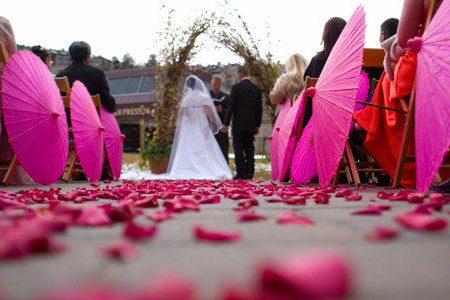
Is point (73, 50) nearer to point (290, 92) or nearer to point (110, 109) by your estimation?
point (110, 109)

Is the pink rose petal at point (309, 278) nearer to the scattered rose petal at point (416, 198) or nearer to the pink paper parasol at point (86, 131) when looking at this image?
the scattered rose petal at point (416, 198)

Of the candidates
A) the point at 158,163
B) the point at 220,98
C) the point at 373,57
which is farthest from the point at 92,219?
the point at 158,163

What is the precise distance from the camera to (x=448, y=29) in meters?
2.33

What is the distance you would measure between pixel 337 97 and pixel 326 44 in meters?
1.86

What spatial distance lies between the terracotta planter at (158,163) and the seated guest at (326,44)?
505 centimetres

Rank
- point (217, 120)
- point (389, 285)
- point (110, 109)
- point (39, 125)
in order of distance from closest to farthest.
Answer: point (389, 285), point (39, 125), point (110, 109), point (217, 120)

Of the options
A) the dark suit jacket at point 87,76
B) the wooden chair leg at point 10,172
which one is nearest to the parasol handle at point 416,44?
the wooden chair leg at point 10,172

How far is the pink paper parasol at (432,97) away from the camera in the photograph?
7.45ft

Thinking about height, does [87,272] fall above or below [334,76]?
below

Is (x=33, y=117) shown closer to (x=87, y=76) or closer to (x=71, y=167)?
(x=71, y=167)

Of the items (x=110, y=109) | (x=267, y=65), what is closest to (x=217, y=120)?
(x=267, y=65)

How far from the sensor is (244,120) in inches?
290

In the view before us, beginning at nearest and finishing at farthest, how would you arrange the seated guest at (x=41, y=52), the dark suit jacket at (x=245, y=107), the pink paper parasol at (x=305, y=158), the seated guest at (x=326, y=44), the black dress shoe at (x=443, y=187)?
the black dress shoe at (x=443, y=187)
the pink paper parasol at (x=305, y=158)
the seated guest at (x=326, y=44)
the seated guest at (x=41, y=52)
the dark suit jacket at (x=245, y=107)

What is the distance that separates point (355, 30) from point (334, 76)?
0.38 meters
